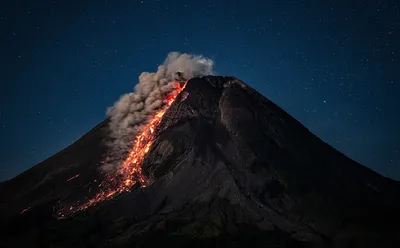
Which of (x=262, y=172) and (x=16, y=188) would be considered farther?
(x=16, y=188)

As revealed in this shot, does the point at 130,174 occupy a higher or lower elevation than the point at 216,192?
higher

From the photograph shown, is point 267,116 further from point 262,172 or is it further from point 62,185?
point 62,185

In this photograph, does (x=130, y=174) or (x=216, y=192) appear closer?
(x=216, y=192)

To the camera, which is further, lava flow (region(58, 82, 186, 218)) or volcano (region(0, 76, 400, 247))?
lava flow (region(58, 82, 186, 218))

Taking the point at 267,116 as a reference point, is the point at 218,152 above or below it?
below

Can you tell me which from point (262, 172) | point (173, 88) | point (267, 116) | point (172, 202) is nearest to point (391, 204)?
point (262, 172)
